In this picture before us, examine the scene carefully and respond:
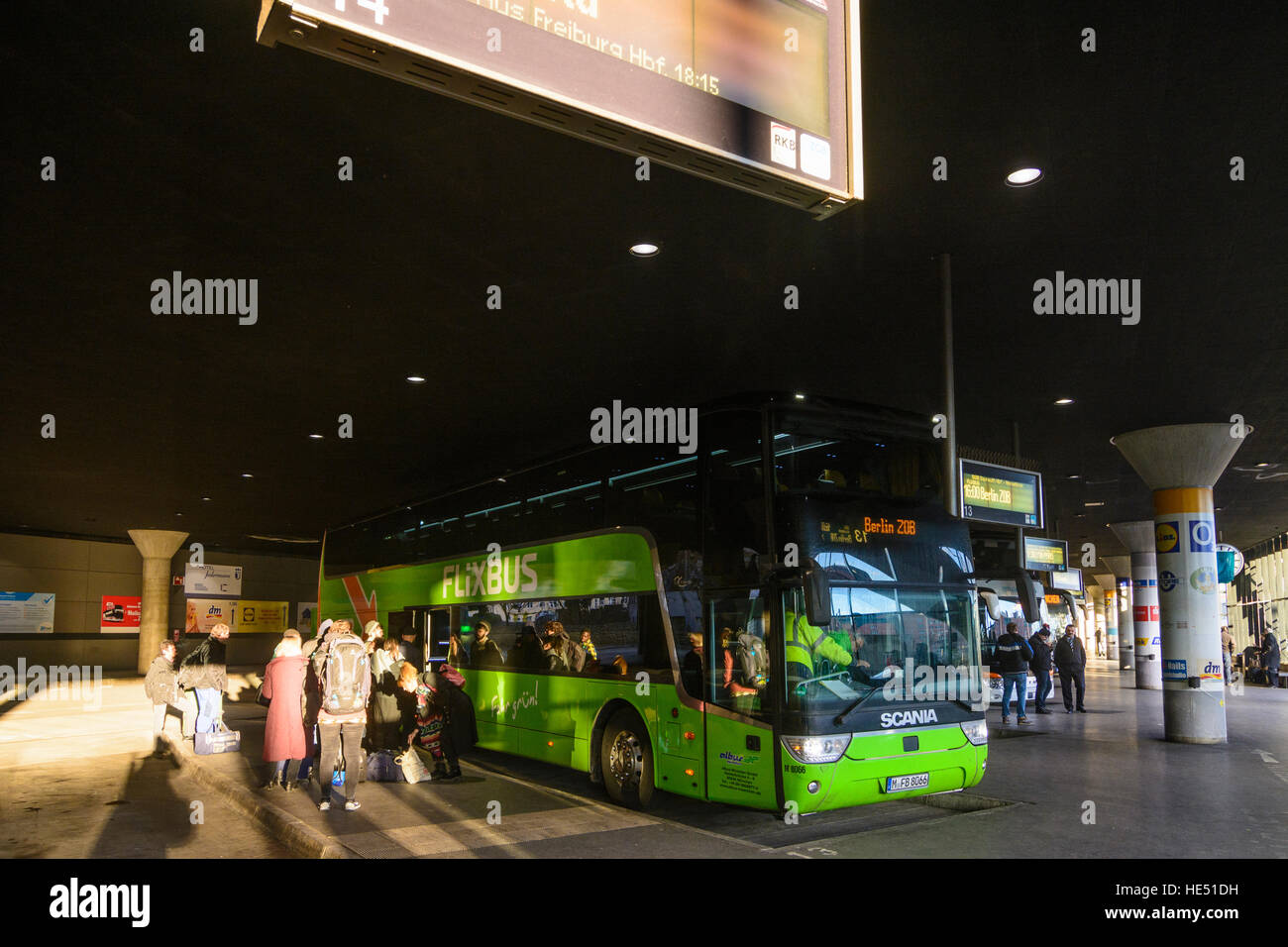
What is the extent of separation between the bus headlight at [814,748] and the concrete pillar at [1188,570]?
397 inches

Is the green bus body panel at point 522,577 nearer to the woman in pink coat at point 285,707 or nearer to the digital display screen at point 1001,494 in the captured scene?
the woman in pink coat at point 285,707

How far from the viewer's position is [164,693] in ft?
44.6

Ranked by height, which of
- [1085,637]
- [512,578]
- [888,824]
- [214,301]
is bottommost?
[1085,637]

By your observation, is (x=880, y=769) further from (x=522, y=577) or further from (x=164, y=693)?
(x=164, y=693)

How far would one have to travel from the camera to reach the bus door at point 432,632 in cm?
1390

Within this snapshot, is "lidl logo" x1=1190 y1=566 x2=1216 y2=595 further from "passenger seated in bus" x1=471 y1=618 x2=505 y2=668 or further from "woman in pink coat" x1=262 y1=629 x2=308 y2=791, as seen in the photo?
"woman in pink coat" x1=262 y1=629 x2=308 y2=791

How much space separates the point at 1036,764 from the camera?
40.8ft

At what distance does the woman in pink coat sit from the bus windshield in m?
5.67

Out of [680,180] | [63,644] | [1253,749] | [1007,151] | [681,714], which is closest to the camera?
[1007,151]

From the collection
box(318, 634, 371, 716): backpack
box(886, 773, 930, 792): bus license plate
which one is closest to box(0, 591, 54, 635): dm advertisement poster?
box(318, 634, 371, 716): backpack

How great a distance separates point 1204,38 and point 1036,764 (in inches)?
389

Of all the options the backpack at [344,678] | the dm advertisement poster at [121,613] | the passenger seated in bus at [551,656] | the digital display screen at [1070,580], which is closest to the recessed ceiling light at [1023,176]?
the passenger seated in bus at [551,656]
